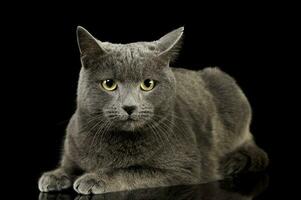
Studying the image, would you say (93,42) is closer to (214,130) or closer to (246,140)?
(214,130)

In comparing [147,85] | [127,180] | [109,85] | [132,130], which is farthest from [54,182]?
[147,85]

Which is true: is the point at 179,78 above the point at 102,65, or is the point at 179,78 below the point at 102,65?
below

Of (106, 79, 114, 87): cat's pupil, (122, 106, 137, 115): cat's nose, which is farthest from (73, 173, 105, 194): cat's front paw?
(106, 79, 114, 87): cat's pupil

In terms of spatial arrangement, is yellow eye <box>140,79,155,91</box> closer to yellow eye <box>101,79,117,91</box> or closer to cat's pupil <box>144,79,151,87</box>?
cat's pupil <box>144,79,151,87</box>

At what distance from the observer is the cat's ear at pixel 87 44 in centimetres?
495

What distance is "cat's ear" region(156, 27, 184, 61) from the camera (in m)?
5.20

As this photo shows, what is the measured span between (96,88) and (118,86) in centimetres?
18

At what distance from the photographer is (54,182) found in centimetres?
521

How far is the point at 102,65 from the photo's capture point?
506 centimetres

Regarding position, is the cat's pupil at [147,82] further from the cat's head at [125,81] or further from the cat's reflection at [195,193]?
the cat's reflection at [195,193]

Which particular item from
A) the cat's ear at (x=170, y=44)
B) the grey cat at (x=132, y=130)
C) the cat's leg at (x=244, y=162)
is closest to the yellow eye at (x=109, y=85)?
the grey cat at (x=132, y=130)

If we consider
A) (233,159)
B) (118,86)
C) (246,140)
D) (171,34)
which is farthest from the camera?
(246,140)

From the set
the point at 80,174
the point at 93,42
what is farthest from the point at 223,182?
the point at 93,42

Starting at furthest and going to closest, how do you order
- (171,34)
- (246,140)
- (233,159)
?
(246,140), (233,159), (171,34)
